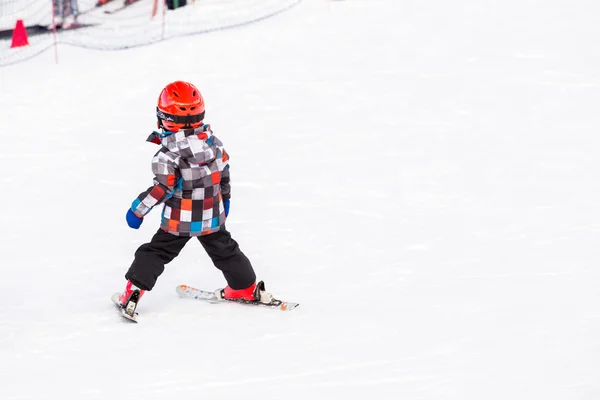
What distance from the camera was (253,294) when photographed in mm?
5320

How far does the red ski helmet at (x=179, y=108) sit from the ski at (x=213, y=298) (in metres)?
1.10

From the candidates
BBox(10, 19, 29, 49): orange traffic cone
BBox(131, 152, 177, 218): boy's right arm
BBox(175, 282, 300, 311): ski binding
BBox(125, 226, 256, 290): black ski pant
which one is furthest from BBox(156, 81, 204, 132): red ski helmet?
BBox(10, 19, 29, 49): orange traffic cone

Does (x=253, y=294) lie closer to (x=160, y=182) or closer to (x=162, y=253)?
(x=162, y=253)

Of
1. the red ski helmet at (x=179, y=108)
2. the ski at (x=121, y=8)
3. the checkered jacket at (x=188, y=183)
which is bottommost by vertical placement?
the ski at (x=121, y=8)

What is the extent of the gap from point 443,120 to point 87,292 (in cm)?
373

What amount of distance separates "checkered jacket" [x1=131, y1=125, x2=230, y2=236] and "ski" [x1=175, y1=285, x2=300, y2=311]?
0.57 metres

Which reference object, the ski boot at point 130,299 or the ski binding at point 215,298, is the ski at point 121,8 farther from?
the ski boot at point 130,299

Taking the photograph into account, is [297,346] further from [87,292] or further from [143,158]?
[143,158]

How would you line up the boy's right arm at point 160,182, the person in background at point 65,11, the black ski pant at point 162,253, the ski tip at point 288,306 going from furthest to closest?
the person in background at point 65,11
the ski tip at point 288,306
the black ski pant at point 162,253
the boy's right arm at point 160,182

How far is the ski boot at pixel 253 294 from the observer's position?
530 cm

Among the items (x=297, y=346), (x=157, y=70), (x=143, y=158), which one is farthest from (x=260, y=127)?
(x=297, y=346)

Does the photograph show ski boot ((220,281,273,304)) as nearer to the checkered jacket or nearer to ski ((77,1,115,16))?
the checkered jacket

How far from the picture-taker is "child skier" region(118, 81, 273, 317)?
15.6 feet

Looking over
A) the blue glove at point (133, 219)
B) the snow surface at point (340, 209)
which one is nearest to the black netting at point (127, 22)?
the snow surface at point (340, 209)
